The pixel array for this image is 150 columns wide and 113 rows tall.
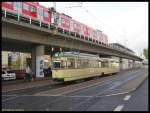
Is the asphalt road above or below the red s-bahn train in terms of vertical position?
below

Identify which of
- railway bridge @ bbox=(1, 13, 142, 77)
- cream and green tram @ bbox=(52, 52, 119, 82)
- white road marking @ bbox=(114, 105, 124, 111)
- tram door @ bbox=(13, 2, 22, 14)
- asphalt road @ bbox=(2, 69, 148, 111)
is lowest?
asphalt road @ bbox=(2, 69, 148, 111)

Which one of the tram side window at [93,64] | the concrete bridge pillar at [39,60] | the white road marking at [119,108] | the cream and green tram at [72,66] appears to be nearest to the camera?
the white road marking at [119,108]

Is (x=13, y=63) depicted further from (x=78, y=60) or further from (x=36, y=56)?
(x=78, y=60)

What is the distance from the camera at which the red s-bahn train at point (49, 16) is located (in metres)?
36.1

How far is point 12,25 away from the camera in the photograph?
1417 inches

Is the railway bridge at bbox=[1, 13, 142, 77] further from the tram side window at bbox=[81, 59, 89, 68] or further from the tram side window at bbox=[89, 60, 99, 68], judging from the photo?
the tram side window at bbox=[81, 59, 89, 68]

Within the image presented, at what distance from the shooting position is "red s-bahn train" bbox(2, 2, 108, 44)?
36069 millimetres

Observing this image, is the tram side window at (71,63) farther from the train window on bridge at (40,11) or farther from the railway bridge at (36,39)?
the train window on bridge at (40,11)

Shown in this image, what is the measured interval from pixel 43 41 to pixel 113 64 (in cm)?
1682

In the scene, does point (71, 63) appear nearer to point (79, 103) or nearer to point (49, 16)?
point (49, 16)

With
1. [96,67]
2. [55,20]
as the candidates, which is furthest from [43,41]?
[96,67]

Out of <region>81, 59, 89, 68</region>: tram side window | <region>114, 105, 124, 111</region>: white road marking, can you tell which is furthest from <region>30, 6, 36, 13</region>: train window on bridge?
<region>114, 105, 124, 111</region>: white road marking

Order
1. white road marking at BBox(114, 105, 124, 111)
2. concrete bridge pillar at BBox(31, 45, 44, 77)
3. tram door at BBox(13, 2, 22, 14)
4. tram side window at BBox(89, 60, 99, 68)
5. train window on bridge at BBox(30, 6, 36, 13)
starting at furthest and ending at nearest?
concrete bridge pillar at BBox(31, 45, 44, 77) → tram side window at BBox(89, 60, 99, 68) → train window on bridge at BBox(30, 6, 36, 13) → tram door at BBox(13, 2, 22, 14) → white road marking at BBox(114, 105, 124, 111)

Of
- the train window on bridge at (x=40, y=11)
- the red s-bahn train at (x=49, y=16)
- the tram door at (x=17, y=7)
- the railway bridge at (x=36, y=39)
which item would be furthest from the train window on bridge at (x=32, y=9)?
the tram door at (x=17, y=7)
